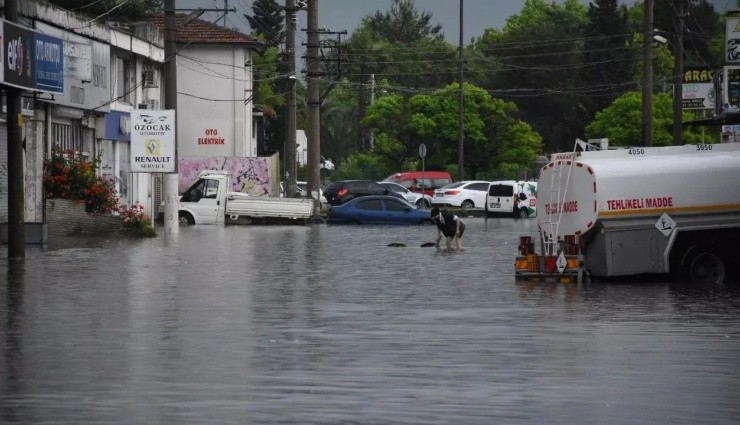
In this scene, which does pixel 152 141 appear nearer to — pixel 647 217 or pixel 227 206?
pixel 227 206

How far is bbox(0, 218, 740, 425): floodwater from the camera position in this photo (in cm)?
1212

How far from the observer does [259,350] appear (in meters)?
16.4

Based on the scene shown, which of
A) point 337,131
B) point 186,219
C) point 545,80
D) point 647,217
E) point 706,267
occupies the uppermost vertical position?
point 545,80

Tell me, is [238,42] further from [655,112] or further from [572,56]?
[572,56]

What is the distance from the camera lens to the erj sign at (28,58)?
106 feet

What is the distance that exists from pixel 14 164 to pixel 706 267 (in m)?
12.9

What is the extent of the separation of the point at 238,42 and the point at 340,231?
2575cm

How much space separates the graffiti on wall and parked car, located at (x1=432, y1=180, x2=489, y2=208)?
39.2 feet

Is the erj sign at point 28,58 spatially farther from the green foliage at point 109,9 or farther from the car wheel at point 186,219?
the car wheel at point 186,219

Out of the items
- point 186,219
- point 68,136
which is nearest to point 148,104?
point 186,219

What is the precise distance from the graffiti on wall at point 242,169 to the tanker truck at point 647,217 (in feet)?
142

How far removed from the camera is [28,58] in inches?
1361

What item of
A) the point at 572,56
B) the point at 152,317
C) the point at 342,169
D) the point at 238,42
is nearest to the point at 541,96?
the point at 572,56

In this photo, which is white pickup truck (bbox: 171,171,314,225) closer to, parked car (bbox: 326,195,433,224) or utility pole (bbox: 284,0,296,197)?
parked car (bbox: 326,195,433,224)
